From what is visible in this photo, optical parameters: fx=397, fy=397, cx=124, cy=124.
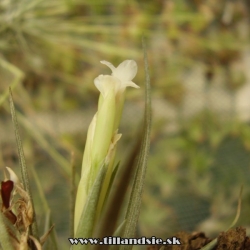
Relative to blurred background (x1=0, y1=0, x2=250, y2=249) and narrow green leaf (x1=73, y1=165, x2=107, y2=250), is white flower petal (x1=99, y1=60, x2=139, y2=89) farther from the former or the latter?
blurred background (x1=0, y1=0, x2=250, y2=249)

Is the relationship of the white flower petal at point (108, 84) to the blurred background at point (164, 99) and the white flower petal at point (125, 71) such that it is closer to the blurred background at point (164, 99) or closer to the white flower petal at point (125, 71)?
the white flower petal at point (125, 71)

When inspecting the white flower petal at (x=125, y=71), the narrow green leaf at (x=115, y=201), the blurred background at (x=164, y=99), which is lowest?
the narrow green leaf at (x=115, y=201)

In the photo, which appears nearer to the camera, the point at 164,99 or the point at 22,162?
the point at 22,162

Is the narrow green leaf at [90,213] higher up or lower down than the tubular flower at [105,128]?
lower down

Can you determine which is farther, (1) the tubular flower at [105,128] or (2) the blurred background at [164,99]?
(2) the blurred background at [164,99]

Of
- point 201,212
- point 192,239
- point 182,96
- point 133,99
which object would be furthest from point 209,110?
point 192,239

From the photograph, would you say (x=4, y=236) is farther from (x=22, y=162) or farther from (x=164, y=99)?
(x=164, y=99)

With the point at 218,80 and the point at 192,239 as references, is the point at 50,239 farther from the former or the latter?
the point at 218,80

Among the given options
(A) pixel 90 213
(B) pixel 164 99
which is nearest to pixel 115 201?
(A) pixel 90 213

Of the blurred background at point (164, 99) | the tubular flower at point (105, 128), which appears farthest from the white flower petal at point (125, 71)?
the blurred background at point (164, 99)
